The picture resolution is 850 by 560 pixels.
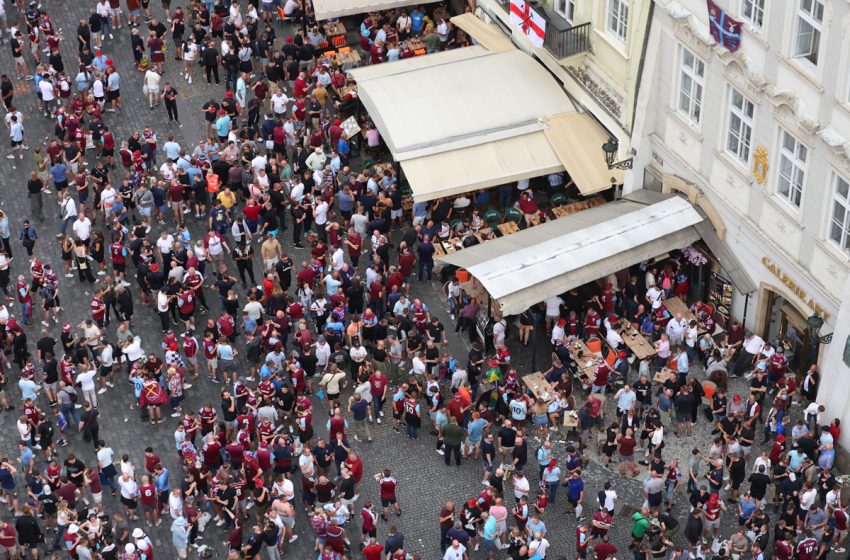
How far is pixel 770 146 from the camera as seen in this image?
36.5 metres

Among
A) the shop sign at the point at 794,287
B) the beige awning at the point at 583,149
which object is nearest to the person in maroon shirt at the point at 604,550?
the shop sign at the point at 794,287

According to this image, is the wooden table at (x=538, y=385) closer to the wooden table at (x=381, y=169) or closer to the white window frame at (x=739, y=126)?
the white window frame at (x=739, y=126)

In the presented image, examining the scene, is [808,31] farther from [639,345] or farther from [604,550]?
[604,550]

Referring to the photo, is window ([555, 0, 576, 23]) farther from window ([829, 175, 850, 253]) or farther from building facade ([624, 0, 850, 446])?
window ([829, 175, 850, 253])

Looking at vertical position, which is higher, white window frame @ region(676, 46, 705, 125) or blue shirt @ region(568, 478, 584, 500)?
white window frame @ region(676, 46, 705, 125)

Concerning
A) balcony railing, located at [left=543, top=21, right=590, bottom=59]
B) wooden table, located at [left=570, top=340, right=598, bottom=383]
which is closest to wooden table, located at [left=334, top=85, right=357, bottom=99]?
balcony railing, located at [left=543, top=21, right=590, bottom=59]

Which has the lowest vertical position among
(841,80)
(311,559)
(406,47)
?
(311,559)

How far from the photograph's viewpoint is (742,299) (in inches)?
1564

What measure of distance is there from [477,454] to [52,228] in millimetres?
16162

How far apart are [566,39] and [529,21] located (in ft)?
5.96

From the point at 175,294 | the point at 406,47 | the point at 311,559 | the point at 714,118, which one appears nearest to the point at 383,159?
the point at 406,47

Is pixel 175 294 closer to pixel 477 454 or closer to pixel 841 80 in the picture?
pixel 477 454

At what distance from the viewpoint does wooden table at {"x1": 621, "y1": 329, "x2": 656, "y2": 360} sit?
129ft

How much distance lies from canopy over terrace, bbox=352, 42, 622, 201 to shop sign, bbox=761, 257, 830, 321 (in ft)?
20.2
